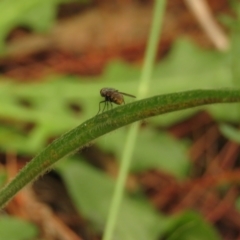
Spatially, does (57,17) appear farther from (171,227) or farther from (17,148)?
(171,227)

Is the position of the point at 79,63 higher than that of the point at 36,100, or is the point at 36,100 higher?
the point at 79,63

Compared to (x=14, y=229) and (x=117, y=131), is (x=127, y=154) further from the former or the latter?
(x=14, y=229)

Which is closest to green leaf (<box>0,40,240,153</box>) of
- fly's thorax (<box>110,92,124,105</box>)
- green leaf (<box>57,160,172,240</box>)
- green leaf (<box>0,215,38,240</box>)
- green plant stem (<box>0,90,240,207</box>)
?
green leaf (<box>57,160,172,240</box>)

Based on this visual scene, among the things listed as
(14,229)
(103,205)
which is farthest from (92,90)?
(14,229)

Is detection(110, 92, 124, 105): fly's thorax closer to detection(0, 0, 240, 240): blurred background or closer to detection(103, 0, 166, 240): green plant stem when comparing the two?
detection(103, 0, 166, 240): green plant stem

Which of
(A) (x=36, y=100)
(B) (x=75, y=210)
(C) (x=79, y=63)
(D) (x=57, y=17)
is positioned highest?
(D) (x=57, y=17)

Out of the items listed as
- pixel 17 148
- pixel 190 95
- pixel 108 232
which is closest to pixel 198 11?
pixel 17 148
